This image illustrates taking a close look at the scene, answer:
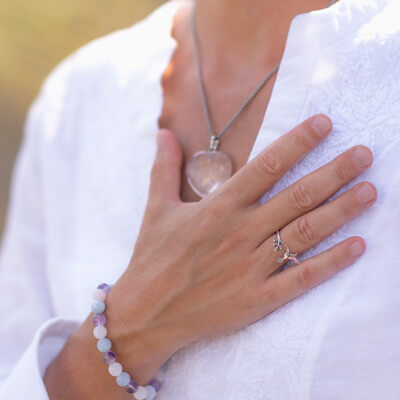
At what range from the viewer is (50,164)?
4.38ft

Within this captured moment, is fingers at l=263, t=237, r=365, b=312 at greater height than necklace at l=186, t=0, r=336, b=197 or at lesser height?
lesser

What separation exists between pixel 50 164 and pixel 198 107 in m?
0.47

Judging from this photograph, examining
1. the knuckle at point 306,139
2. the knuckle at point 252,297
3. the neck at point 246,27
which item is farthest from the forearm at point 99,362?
the neck at point 246,27

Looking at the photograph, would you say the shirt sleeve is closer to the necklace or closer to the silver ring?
the necklace

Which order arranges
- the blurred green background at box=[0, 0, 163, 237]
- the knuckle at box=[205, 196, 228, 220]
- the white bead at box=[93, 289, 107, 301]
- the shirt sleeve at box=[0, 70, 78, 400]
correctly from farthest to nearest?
the blurred green background at box=[0, 0, 163, 237]
the shirt sleeve at box=[0, 70, 78, 400]
the white bead at box=[93, 289, 107, 301]
the knuckle at box=[205, 196, 228, 220]

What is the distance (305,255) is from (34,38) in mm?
3263

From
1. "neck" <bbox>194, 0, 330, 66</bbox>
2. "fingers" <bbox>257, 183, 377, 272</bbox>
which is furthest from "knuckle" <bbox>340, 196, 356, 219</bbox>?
"neck" <bbox>194, 0, 330, 66</bbox>

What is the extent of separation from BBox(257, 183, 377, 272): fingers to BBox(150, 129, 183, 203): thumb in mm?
253

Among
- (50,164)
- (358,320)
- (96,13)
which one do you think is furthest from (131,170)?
(96,13)

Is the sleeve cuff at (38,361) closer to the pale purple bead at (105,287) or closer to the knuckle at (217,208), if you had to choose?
the pale purple bead at (105,287)

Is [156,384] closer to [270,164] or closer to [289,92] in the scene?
[270,164]

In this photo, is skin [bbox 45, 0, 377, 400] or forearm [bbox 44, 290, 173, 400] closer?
skin [bbox 45, 0, 377, 400]

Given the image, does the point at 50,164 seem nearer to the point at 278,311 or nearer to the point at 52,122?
the point at 52,122

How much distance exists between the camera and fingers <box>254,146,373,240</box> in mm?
722
